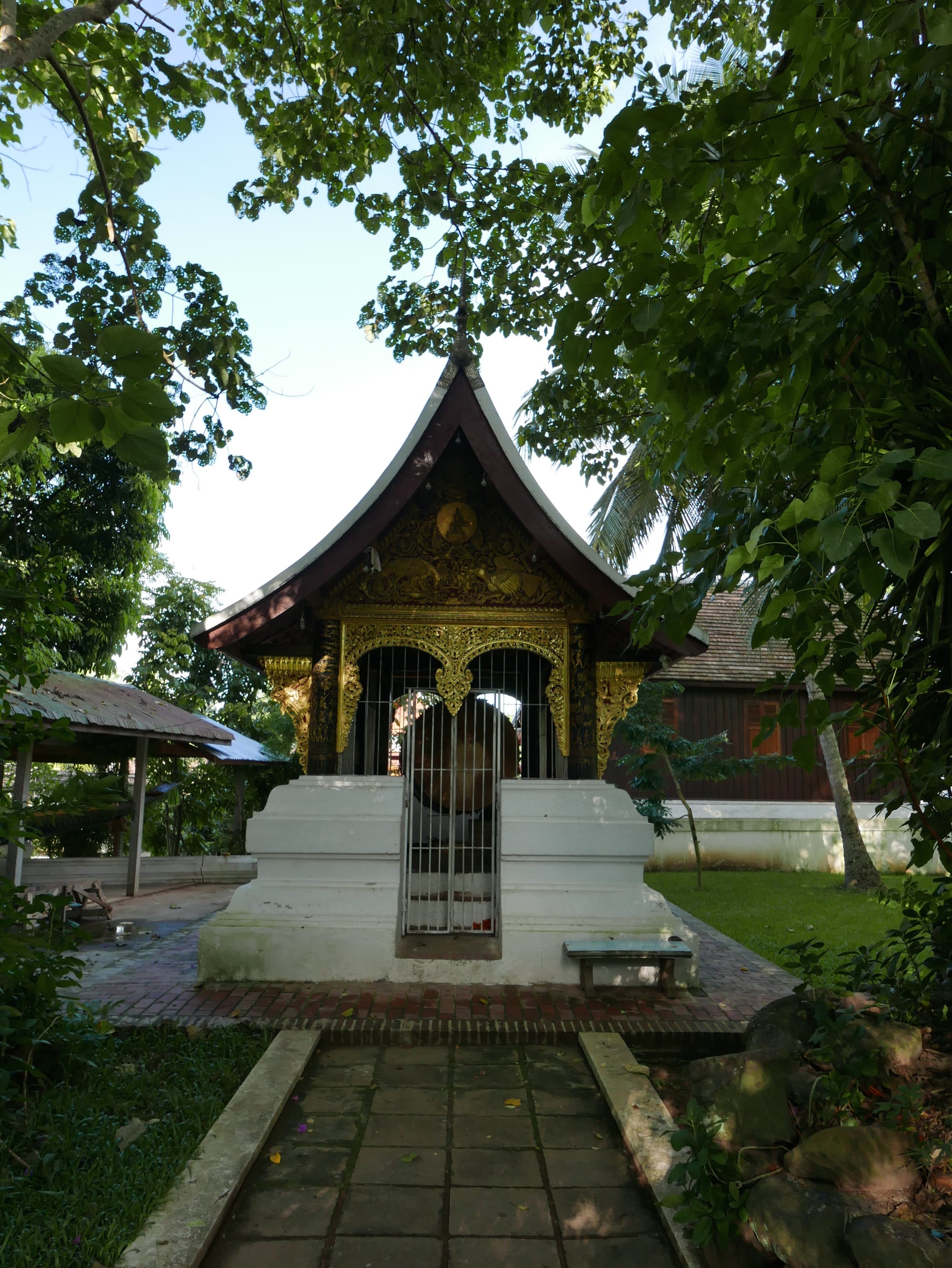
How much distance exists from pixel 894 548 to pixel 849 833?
10.9 metres

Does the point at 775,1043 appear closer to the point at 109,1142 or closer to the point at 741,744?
the point at 109,1142

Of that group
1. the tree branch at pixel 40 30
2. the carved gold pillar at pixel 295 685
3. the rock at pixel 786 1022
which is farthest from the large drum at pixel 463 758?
the tree branch at pixel 40 30

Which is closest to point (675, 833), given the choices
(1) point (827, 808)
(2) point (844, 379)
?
(1) point (827, 808)

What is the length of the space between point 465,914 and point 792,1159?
414cm

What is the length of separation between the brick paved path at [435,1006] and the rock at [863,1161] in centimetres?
233

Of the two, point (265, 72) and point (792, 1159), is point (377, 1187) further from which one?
point (265, 72)

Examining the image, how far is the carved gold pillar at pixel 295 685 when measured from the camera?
634cm

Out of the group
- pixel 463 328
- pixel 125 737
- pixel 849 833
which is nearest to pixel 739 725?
pixel 849 833

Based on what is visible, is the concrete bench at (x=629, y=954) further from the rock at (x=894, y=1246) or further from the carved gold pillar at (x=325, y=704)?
the rock at (x=894, y=1246)

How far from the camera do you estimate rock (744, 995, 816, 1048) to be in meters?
3.19

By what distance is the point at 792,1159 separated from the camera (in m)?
2.51

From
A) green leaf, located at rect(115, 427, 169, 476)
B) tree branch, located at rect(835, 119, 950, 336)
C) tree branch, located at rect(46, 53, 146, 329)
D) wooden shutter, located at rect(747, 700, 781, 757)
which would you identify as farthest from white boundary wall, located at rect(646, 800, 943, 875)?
green leaf, located at rect(115, 427, 169, 476)

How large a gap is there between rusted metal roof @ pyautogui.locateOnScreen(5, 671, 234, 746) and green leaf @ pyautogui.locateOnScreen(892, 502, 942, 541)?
7661 mm

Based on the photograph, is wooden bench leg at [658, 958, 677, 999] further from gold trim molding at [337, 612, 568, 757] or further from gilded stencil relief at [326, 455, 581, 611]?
gilded stencil relief at [326, 455, 581, 611]
